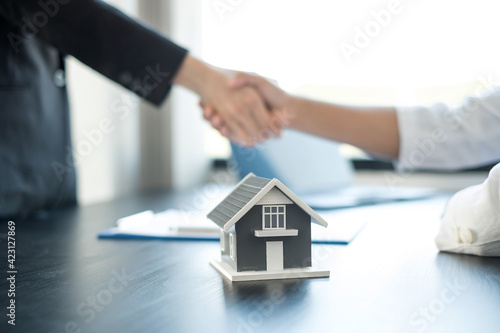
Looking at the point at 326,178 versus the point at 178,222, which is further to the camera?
the point at 326,178

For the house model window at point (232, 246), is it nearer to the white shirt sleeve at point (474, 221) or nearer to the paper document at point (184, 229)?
the paper document at point (184, 229)

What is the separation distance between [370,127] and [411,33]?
0.80 meters

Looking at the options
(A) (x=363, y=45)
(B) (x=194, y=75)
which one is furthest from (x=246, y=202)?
(A) (x=363, y=45)

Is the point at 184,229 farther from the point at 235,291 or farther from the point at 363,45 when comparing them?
the point at 363,45

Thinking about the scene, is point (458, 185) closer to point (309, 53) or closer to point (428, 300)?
point (309, 53)

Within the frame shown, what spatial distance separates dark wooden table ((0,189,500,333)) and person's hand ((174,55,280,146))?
462 mm

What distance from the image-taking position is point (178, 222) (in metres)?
0.94

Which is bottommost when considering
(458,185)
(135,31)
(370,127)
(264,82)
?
(458,185)

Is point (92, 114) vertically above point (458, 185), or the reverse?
point (92, 114)

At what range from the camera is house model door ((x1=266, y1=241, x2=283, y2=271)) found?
55cm

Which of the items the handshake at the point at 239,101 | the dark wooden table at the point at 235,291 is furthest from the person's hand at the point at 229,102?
the dark wooden table at the point at 235,291

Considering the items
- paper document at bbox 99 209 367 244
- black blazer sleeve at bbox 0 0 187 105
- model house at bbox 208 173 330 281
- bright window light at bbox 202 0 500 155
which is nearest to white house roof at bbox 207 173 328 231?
model house at bbox 208 173 330 281

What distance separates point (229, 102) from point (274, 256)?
672 millimetres

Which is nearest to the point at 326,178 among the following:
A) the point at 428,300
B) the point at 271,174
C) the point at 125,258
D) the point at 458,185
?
the point at 271,174
